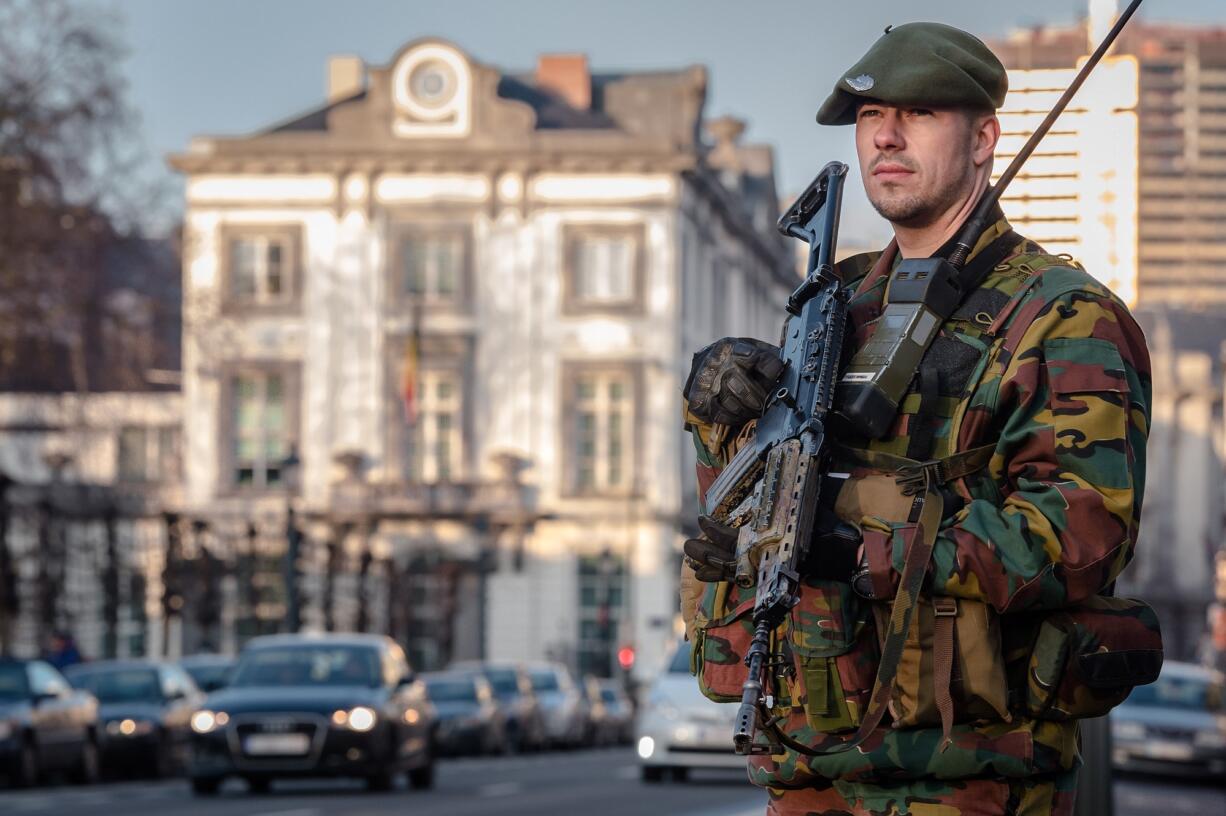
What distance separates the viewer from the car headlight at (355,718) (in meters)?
25.7

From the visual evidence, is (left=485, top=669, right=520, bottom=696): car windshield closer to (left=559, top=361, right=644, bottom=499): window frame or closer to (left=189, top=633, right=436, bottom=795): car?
(left=189, top=633, right=436, bottom=795): car

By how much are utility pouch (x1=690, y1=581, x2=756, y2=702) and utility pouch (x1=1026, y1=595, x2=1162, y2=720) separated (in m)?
0.56

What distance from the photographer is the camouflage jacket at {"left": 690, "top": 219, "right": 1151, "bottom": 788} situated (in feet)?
15.4

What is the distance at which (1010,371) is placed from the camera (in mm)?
4883

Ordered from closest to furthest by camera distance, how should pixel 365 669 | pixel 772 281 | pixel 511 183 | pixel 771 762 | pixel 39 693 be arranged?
pixel 771 762
pixel 365 669
pixel 39 693
pixel 511 183
pixel 772 281

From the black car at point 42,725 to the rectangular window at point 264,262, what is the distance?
4770 centimetres

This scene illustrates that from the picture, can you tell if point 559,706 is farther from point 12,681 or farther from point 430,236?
point 430,236

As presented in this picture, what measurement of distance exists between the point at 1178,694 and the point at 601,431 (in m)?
44.9

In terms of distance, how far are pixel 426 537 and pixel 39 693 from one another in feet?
161

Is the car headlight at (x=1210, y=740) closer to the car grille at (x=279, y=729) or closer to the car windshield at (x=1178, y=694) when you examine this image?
the car windshield at (x=1178, y=694)

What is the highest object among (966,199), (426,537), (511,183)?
(511,183)

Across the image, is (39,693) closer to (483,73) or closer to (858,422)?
(858,422)

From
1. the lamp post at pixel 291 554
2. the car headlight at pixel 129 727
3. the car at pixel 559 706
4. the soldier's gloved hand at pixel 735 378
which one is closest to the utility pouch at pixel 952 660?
the soldier's gloved hand at pixel 735 378

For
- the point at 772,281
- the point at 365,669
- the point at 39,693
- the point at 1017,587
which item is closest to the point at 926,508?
the point at 1017,587
